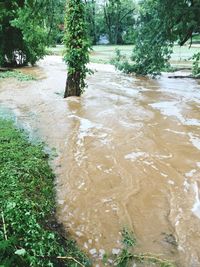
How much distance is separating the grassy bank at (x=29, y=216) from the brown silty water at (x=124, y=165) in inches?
9.4

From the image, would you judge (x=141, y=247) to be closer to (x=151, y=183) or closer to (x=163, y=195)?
(x=163, y=195)

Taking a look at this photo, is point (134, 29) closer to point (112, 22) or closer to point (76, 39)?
point (76, 39)

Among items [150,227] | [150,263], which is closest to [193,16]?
[150,227]

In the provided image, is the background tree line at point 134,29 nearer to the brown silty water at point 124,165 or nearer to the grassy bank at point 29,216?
the grassy bank at point 29,216

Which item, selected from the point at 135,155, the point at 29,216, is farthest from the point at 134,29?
the point at 29,216

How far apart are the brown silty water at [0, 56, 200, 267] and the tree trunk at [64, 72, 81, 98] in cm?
25

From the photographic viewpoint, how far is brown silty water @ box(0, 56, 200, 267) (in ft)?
13.3

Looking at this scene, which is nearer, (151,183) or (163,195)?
(163,195)

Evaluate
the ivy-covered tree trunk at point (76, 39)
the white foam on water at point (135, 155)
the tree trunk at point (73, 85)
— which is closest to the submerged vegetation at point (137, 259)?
the white foam on water at point (135, 155)

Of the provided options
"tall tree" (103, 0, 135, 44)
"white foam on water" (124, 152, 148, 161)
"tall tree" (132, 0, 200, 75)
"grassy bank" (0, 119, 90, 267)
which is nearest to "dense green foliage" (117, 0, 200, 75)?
"tall tree" (132, 0, 200, 75)

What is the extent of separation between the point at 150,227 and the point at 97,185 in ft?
4.44

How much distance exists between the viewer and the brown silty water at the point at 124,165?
405 cm

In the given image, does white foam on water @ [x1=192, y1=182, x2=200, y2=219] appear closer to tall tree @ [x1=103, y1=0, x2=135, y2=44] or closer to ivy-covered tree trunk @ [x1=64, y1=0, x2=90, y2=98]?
ivy-covered tree trunk @ [x1=64, y1=0, x2=90, y2=98]

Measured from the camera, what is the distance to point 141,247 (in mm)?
3783
